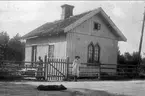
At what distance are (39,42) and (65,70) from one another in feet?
22.4

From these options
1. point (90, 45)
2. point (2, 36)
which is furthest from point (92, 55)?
point (2, 36)

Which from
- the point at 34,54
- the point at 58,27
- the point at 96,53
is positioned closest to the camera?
the point at 58,27

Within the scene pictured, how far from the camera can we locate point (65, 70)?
52.7 ft

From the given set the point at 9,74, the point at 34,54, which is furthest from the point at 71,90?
the point at 34,54

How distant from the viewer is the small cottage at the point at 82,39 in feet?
61.7

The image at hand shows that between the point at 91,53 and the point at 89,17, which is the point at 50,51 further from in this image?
the point at 89,17

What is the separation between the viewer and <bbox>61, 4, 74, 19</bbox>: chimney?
23538 millimetres

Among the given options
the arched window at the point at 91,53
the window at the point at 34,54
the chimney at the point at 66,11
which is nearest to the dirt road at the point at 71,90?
the arched window at the point at 91,53

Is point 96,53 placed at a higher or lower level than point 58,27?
lower

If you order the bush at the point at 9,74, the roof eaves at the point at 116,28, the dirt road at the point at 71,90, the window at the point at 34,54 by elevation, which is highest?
the roof eaves at the point at 116,28

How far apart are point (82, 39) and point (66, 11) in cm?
530

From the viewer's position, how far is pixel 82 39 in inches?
771

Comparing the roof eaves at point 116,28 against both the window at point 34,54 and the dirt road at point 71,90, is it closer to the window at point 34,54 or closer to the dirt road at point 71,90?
the window at point 34,54

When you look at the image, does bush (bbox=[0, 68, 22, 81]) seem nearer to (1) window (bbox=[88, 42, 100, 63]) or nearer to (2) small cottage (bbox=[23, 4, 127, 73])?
(2) small cottage (bbox=[23, 4, 127, 73])
